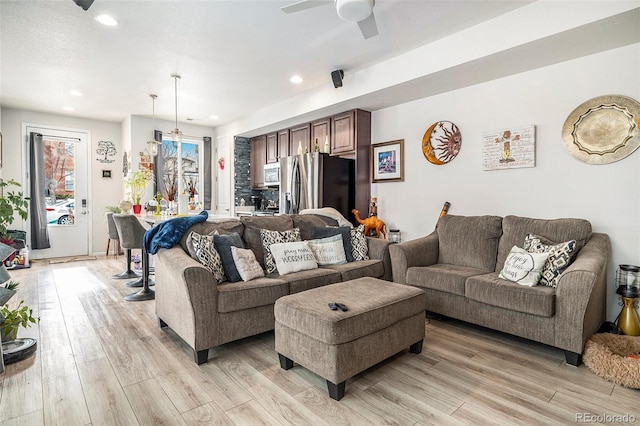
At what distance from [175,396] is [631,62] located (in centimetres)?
418

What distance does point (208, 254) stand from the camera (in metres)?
2.70

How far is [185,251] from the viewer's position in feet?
9.21

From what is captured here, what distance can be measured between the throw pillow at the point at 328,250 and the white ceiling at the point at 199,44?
1994 millimetres

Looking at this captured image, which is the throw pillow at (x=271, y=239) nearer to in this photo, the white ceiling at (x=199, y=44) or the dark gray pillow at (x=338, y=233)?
the dark gray pillow at (x=338, y=233)

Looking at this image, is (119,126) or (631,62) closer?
(631,62)

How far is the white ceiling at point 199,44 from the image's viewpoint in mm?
2746

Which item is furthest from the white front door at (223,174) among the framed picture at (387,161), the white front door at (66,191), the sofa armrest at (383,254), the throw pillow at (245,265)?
the throw pillow at (245,265)

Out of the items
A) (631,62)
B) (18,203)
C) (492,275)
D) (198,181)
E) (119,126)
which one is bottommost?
(492,275)

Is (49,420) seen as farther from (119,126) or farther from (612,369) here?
(119,126)

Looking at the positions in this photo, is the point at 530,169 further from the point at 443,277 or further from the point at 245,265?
the point at 245,265

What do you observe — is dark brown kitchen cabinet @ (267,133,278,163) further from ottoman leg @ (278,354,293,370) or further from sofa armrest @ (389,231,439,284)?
ottoman leg @ (278,354,293,370)

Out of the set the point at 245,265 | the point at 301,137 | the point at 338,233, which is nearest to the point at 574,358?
the point at 338,233

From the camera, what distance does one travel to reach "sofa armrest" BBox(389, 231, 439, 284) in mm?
3320

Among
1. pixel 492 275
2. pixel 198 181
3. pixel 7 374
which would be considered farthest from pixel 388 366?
pixel 198 181
